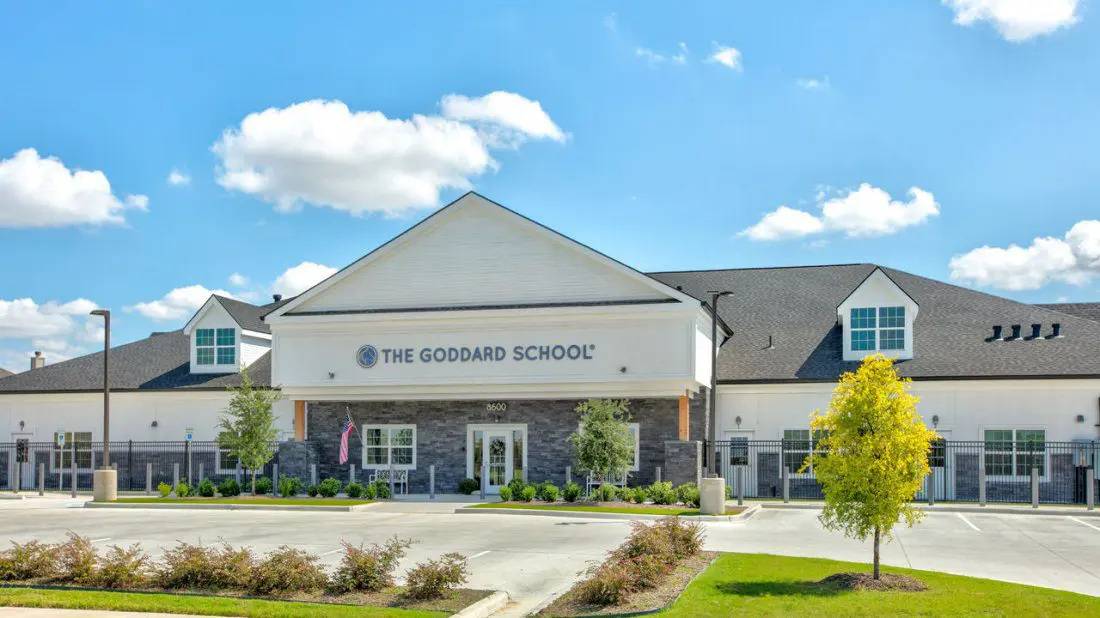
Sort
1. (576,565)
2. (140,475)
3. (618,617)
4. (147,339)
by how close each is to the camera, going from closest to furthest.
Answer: (618,617), (576,565), (140,475), (147,339)

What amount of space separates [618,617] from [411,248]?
975 inches

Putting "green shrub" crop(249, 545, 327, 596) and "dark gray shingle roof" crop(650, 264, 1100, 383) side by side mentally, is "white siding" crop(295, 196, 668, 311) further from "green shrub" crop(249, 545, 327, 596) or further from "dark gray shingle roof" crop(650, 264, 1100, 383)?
"green shrub" crop(249, 545, 327, 596)

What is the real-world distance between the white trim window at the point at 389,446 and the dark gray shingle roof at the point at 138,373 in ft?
18.2

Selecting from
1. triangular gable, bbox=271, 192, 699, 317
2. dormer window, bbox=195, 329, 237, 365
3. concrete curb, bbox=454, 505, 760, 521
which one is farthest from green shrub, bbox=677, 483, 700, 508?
dormer window, bbox=195, 329, 237, 365

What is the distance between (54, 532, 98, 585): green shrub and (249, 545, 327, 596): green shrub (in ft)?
8.45

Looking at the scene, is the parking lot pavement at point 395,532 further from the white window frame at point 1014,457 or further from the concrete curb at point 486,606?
the white window frame at point 1014,457

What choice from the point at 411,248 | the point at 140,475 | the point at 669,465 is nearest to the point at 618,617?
the point at 669,465

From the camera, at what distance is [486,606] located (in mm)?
13227

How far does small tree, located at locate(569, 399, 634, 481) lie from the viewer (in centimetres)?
3088

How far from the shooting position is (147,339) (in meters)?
47.6

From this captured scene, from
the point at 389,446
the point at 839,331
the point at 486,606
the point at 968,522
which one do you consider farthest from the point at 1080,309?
the point at 486,606

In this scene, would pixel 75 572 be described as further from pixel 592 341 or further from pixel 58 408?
pixel 58 408

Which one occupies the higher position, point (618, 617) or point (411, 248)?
point (411, 248)

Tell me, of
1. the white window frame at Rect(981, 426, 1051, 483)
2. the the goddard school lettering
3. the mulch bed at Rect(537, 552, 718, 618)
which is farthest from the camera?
the the goddard school lettering
